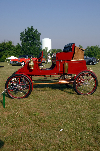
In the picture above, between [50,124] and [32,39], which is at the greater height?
[32,39]

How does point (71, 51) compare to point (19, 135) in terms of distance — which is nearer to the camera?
point (19, 135)

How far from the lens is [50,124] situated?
326 centimetres

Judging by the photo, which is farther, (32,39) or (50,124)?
(32,39)

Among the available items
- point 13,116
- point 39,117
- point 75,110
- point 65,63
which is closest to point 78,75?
point 65,63

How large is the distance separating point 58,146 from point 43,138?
0.35m

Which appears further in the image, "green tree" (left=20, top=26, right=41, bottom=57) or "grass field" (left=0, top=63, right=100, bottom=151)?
"green tree" (left=20, top=26, right=41, bottom=57)

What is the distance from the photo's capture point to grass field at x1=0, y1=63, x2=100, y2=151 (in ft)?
8.50

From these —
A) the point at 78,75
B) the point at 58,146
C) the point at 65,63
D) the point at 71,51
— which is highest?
the point at 71,51

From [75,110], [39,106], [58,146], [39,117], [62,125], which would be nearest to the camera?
[58,146]

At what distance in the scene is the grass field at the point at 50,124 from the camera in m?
2.59

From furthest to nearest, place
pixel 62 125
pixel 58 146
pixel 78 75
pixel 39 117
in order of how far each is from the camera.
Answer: pixel 78 75, pixel 39 117, pixel 62 125, pixel 58 146

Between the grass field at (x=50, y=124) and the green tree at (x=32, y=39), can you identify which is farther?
the green tree at (x=32, y=39)

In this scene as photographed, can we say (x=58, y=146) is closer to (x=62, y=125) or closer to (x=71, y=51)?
(x=62, y=125)

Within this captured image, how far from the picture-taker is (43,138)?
275 cm
